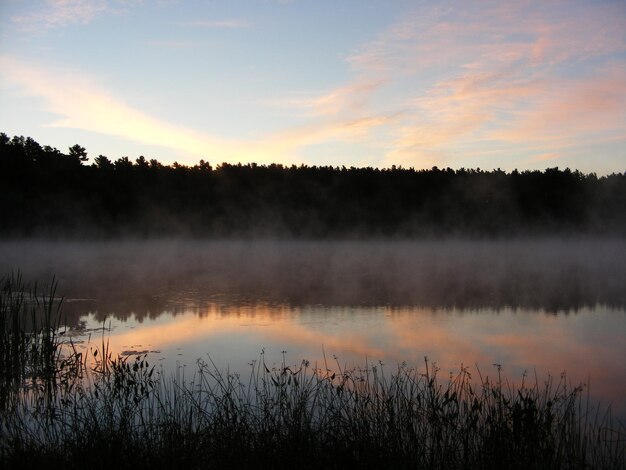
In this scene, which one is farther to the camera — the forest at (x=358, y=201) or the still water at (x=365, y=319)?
the forest at (x=358, y=201)

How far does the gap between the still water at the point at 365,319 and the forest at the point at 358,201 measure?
3194cm

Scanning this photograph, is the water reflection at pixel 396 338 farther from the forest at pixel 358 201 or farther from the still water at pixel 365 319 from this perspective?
the forest at pixel 358 201

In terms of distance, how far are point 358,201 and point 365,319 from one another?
44.6 meters

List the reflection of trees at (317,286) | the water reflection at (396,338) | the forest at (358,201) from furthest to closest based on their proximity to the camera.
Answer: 1. the forest at (358,201)
2. the reflection of trees at (317,286)
3. the water reflection at (396,338)

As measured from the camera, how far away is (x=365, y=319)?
1115 cm

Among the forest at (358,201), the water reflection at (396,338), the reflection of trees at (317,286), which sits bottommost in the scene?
the water reflection at (396,338)

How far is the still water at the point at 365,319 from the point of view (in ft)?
25.5

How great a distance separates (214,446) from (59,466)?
101 centimetres

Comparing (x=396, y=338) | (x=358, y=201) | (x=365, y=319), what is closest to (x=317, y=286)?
(x=365, y=319)

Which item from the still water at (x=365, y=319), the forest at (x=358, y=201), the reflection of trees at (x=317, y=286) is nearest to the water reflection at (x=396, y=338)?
the still water at (x=365, y=319)

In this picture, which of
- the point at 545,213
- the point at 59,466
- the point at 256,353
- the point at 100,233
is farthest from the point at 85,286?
the point at 545,213

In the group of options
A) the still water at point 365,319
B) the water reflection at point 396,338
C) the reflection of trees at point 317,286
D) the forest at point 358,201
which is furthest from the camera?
the forest at point 358,201

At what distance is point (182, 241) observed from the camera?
5000 cm

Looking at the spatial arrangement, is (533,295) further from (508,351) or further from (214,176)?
(214,176)
